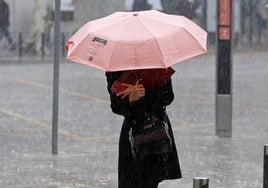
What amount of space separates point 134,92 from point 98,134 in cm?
614

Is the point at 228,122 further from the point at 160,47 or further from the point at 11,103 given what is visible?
the point at 160,47

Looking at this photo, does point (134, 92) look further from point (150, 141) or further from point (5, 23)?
point (5, 23)

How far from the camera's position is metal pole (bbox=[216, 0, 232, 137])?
1117 centimetres

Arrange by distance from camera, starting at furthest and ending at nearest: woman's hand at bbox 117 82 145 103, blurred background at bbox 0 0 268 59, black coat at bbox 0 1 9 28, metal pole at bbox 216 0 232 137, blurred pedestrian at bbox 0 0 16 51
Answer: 1. black coat at bbox 0 1 9 28
2. blurred pedestrian at bbox 0 0 16 51
3. blurred background at bbox 0 0 268 59
4. metal pole at bbox 216 0 232 137
5. woman's hand at bbox 117 82 145 103

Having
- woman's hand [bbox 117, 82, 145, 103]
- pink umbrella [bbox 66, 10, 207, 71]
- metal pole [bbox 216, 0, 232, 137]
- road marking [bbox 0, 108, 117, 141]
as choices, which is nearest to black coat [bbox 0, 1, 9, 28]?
road marking [bbox 0, 108, 117, 141]

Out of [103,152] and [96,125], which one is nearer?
[103,152]

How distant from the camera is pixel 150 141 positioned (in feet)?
18.8

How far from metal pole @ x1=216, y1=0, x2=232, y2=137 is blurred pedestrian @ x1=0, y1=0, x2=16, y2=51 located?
56.2ft

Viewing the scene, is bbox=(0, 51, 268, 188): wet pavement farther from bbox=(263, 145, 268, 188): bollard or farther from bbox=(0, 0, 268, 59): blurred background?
bbox=(0, 0, 268, 59): blurred background

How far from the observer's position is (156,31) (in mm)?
5680

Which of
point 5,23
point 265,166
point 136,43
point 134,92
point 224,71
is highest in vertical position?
point 5,23

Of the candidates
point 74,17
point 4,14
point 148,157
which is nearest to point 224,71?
point 148,157

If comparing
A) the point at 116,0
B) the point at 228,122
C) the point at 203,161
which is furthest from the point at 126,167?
the point at 116,0

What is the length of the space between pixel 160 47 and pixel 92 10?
23204 mm
